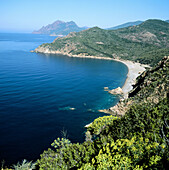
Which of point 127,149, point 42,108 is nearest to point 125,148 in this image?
point 127,149

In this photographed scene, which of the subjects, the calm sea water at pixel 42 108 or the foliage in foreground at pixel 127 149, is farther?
the calm sea water at pixel 42 108

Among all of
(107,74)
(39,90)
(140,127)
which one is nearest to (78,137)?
(140,127)

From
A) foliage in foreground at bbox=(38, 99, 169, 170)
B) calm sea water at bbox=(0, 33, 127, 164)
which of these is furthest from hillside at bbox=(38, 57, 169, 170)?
calm sea water at bbox=(0, 33, 127, 164)

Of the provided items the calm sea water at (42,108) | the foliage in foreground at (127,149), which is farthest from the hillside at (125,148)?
the calm sea water at (42,108)

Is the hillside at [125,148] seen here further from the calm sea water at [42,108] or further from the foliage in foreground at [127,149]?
the calm sea water at [42,108]

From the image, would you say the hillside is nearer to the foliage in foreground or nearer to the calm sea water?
the foliage in foreground

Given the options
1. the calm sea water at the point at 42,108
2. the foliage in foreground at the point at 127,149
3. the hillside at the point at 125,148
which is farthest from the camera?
the calm sea water at the point at 42,108

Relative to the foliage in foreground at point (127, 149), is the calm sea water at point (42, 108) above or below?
below

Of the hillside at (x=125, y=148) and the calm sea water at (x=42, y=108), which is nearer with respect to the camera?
the hillside at (x=125, y=148)

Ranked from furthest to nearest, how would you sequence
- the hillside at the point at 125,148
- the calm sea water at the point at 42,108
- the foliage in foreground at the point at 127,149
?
1. the calm sea water at the point at 42,108
2. the hillside at the point at 125,148
3. the foliage in foreground at the point at 127,149

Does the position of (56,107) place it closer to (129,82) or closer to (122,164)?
(122,164)

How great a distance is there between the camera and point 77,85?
132750 mm

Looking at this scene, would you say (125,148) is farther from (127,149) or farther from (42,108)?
(42,108)

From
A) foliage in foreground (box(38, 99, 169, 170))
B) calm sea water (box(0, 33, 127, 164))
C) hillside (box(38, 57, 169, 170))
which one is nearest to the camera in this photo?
foliage in foreground (box(38, 99, 169, 170))
